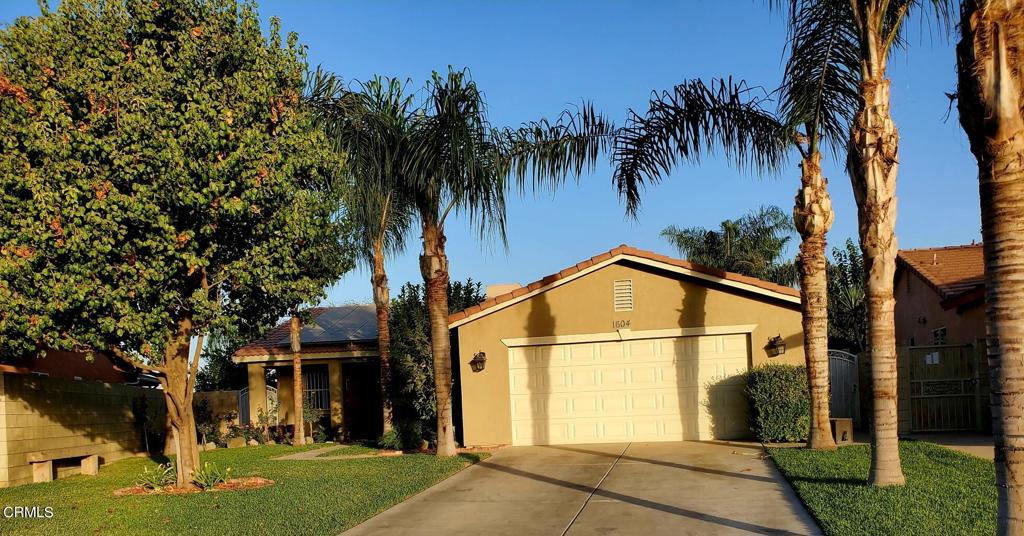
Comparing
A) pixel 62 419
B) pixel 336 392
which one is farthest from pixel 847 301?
pixel 62 419

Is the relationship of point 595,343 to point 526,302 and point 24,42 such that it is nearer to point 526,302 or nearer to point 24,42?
point 526,302

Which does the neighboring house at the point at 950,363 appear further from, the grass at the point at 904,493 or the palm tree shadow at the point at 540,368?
the palm tree shadow at the point at 540,368

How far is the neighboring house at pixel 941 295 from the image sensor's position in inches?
778

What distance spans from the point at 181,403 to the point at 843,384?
15.7 meters

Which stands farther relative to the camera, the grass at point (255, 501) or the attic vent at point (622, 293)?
the attic vent at point (622, 293)

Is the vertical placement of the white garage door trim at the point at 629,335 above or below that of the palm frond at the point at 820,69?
below

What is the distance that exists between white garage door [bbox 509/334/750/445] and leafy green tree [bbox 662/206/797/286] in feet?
66.0

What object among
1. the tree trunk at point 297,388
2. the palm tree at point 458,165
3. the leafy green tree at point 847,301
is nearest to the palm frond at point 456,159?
the palm tree at point 458,165

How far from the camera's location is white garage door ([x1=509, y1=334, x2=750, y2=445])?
18219mm

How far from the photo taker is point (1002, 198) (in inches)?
237

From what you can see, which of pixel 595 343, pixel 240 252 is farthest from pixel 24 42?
pixel 595 343

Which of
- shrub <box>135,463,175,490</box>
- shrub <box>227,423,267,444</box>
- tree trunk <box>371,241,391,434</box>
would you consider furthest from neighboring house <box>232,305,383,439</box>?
shrub <box>135,463,175,490</box>

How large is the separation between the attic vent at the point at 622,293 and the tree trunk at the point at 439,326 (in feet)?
12.8

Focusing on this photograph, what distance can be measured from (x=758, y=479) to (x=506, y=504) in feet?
12.0
